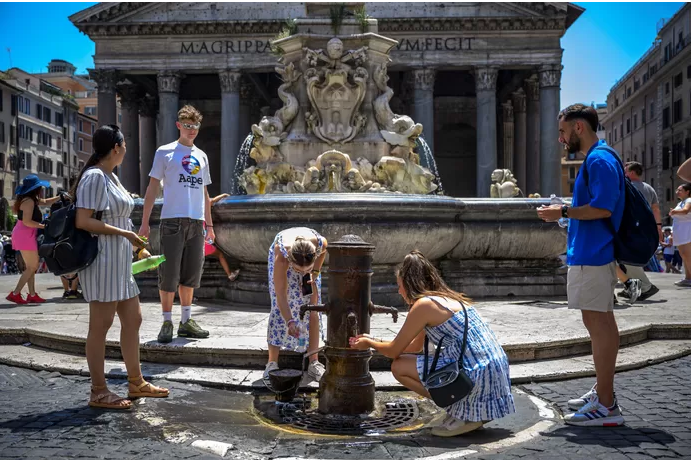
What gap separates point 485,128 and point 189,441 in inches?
1649

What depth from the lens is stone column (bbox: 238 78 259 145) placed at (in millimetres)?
47472

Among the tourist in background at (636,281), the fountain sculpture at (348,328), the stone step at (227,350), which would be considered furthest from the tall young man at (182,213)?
the tourist in background at (636,281)

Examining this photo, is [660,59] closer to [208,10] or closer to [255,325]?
[208,10]

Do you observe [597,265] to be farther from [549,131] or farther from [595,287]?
[549,131]

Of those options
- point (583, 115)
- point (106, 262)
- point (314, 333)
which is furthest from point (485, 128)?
point (106, 262)

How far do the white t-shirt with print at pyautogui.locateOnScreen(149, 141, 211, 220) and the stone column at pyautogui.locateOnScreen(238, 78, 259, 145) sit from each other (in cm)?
4110

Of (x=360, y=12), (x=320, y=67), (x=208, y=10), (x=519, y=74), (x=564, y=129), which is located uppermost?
(x=208, y=10)

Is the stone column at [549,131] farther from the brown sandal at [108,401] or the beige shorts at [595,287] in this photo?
the brown sandal at [108,401]

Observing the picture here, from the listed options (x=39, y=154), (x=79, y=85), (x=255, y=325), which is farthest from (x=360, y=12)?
(x=79, y=85)

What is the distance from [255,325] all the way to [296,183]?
12.4 feet

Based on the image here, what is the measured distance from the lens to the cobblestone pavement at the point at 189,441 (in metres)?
3.83

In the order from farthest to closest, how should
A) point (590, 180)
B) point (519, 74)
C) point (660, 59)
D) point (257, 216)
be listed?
point (660, 59)
point (519, 74)
point (257, 216)
point (590, 180)

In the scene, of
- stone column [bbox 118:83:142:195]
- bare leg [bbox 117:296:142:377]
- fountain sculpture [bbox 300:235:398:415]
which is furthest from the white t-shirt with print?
stone column [bbox 118:83:142:195]

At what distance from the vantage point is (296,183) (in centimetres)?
1047
